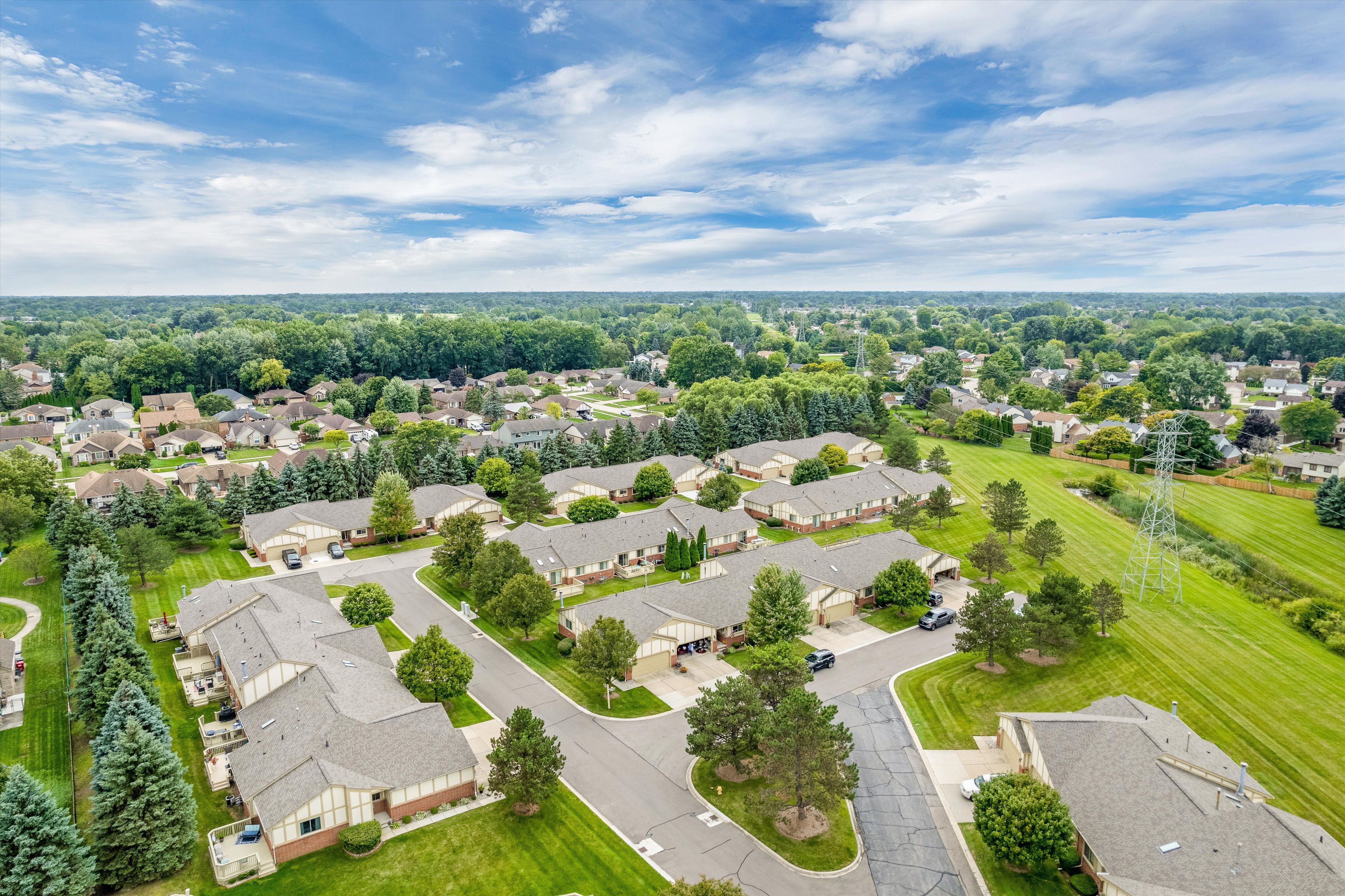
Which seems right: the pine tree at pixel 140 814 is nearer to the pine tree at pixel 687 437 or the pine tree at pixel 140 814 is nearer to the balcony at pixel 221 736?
the balcony at pixel 221 736

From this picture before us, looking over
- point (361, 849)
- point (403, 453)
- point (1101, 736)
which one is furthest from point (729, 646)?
point (403, 453)

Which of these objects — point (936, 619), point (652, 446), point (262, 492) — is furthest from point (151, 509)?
point (936, 619)

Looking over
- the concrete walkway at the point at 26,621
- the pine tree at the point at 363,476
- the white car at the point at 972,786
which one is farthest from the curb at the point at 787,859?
the pine tree at the point at 363,476

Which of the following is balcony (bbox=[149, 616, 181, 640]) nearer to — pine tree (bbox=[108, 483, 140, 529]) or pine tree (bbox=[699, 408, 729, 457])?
pine tree (bbox=[108, 483, 140, 529])

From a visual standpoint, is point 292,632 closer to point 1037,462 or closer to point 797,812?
point 797,812

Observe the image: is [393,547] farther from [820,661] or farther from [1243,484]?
[1243,484]

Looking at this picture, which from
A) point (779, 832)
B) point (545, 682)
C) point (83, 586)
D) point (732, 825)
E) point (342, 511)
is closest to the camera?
point (779, 832)

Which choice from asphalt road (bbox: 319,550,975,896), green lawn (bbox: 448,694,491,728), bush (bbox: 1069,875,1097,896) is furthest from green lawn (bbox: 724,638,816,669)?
bush (bbox: 1069,875,1097,896)
